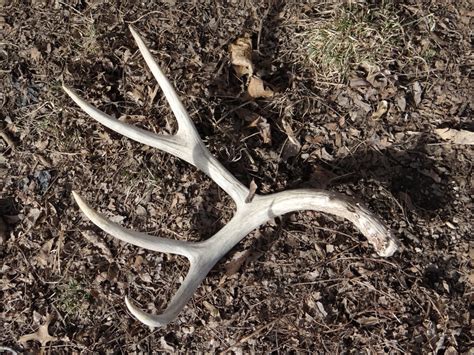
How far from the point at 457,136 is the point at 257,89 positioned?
4.71 ft

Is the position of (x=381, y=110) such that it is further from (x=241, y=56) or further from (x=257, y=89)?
(x=241, y=56)

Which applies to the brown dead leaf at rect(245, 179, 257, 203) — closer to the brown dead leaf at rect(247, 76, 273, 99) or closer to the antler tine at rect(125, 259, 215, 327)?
the antler tine at rect(125, 259, 215, 327)

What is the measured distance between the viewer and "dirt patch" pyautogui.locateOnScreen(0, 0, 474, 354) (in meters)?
3.53

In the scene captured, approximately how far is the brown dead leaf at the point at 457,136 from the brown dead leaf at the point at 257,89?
124 centimetres

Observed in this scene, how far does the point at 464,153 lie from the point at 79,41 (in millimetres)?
2915

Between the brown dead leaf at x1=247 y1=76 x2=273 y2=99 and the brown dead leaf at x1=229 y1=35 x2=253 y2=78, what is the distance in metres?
0.06

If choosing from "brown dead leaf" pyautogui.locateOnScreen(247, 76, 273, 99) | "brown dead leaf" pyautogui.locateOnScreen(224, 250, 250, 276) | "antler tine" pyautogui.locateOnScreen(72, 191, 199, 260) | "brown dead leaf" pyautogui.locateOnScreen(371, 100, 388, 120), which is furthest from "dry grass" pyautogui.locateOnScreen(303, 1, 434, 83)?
"antler tine" pyautogui.locateOnScreen(72, 191, 199, 260)

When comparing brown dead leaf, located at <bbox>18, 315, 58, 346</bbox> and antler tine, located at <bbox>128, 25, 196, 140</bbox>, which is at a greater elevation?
antler tine, located at <bbox>128, 25, 196, 140</bbox>

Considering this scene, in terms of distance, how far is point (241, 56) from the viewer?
378 centimetres

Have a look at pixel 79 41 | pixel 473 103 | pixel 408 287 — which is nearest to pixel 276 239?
pixel 408 287

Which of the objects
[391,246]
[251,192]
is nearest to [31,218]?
[251,192]

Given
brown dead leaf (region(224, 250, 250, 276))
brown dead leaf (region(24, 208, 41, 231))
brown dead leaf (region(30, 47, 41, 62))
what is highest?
brown dead leaf (region(30, 47, 41, 62))

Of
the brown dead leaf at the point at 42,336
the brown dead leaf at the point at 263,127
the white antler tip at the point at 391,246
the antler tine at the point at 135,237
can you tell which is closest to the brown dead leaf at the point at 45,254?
the brown dead leaf at the point at 42,336

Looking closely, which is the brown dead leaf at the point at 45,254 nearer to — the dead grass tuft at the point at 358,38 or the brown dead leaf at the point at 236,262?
the brown dead leaf at the point at 236,262
